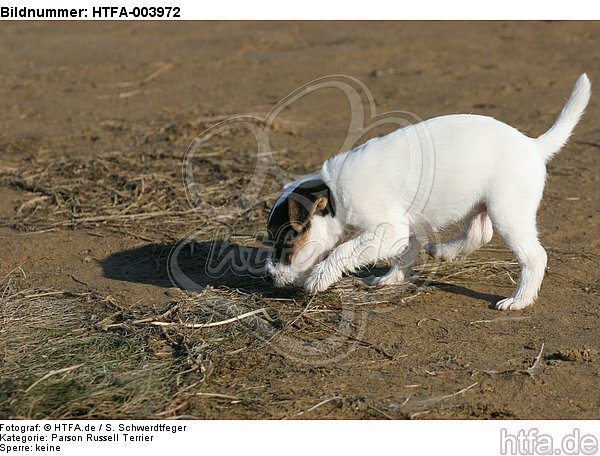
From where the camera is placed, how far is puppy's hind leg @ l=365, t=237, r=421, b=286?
6551mm

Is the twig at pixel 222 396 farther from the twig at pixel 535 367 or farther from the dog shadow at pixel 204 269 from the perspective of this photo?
the twig at pixel 535 367

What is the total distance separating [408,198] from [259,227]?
200cm

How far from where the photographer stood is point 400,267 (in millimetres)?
6602

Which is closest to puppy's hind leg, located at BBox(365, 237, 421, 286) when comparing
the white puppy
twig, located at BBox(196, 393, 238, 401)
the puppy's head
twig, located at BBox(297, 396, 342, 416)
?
the white puppy

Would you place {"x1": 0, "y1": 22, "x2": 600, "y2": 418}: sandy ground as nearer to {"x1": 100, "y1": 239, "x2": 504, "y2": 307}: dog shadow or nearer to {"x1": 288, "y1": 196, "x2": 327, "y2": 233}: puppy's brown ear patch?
{"x1": 100, "y1": 239, "x2": 504, "y2": 307}: dog shadow

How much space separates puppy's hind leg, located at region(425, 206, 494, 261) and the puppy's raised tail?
2.01 ft

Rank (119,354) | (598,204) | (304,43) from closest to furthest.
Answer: (119,354) < (598,204) < (304,43)

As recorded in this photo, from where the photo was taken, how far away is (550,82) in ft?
41.8

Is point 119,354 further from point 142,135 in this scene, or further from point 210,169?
point 142,135

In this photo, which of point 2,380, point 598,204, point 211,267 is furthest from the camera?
point 598,204

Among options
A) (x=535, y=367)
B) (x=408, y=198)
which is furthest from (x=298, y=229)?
(x=535, y=367)

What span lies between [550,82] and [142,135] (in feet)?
19.5

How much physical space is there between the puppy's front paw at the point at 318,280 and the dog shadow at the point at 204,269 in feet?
Result: 0.93
